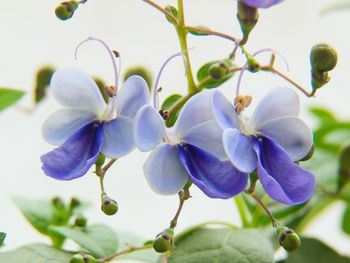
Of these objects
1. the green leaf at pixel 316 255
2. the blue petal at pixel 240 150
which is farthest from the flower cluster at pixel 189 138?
the green leaf at pixel 316 255

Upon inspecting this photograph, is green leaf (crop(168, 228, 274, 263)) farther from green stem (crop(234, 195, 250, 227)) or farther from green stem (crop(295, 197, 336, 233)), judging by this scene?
green stem (crop(295, 197, 336, 233))

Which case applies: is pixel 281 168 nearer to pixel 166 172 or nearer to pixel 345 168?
pixel 166 172

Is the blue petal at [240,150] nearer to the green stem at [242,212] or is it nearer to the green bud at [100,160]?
the green bud at [100,160]

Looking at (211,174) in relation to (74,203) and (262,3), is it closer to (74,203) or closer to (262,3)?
(262,3)

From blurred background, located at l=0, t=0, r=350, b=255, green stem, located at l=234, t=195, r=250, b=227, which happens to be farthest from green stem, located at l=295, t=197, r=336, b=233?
blurred background, located at l=0, t=0, r=350, b=255

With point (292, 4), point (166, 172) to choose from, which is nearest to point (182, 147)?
point (166, 172)

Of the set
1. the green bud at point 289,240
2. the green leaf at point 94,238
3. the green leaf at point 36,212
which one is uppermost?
the green bud at point 289,240
